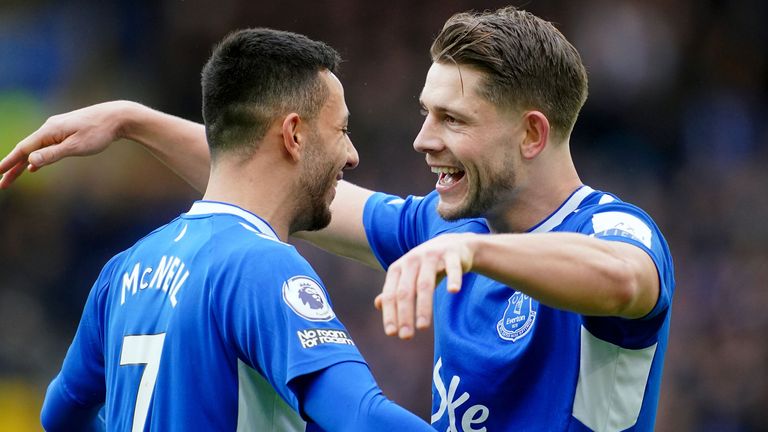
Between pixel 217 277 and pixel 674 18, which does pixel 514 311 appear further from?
pixel 674 18

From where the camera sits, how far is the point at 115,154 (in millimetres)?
10062

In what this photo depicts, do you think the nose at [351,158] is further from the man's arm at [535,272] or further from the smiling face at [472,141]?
the man's arm at [535,272]

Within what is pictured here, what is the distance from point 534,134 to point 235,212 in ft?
3.74

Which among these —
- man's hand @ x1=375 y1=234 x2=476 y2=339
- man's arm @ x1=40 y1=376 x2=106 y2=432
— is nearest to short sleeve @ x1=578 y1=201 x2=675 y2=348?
man's hand @ x1=375 y1=234 x2=476 y2=339

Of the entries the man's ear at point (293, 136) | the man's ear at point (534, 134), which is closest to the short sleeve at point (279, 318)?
the man's ear at point (293, 136)

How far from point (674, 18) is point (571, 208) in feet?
24.6

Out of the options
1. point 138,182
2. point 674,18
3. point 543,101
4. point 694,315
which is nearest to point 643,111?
point 674,18

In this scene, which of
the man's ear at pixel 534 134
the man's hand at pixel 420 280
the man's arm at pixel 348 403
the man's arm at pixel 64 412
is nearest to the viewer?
the man's hand at pixel 420 280

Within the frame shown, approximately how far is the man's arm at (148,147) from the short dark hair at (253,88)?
2.19 feet

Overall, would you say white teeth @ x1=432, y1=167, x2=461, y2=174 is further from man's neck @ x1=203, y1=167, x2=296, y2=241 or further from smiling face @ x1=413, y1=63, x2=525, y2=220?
man's neck @ x1=203, y1=167, x2=296, y2=241

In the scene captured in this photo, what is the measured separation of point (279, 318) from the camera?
285 centimetres

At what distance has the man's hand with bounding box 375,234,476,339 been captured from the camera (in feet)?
7.57

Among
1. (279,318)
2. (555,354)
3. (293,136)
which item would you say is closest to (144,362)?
(279,318)

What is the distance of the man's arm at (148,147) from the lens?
3730 millimetres
